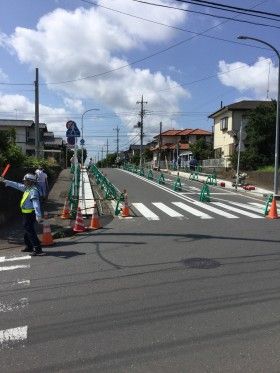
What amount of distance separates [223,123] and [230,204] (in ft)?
112

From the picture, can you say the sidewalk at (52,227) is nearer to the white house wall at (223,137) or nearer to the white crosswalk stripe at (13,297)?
the white crosswalk stripe at (13,297)

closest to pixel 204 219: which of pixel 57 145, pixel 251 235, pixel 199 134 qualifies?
pixel 251 235

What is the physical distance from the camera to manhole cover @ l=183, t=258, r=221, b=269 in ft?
29.7

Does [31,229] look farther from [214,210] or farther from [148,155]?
[148,155]

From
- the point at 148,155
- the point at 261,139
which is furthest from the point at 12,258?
the point at 148,155

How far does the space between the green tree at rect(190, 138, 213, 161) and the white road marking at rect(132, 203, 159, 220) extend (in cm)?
4455

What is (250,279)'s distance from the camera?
805 cm

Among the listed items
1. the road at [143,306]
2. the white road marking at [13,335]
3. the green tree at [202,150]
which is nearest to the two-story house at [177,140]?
the green tree at [202,150]

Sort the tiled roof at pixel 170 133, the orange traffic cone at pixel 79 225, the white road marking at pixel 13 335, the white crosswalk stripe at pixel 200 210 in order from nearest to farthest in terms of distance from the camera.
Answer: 1. the white road marking at pixel 13 335
2. the orange traffic cone at pixel 79 225
3. the white crosswalk stripe at pixel 200 210
4. the tiled roof at pixel 170 133

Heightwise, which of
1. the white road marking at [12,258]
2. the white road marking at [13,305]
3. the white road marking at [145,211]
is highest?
the white road marking at [13,305]

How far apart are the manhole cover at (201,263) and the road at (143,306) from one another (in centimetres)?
2

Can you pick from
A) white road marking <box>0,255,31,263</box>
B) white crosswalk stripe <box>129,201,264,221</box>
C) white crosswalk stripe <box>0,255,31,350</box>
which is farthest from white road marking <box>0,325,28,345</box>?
white crosswalk stripe <box>129,201,264,221</box>

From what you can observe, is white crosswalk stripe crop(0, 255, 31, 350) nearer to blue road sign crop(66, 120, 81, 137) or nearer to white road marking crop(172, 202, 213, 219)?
white road marking crop(172, 202, 213, 219)

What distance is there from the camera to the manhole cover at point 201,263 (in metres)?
9.05
